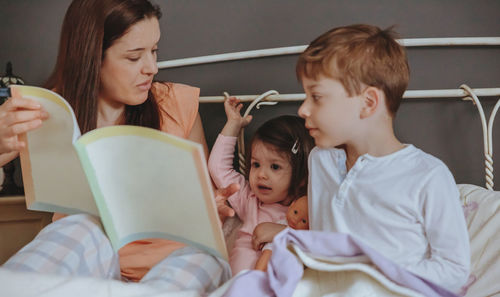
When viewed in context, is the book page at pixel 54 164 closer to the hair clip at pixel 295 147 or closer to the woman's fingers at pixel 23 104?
the woman's fingers at pixel 23 104

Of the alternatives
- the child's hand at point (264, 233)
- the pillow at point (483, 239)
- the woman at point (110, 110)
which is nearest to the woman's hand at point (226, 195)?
the woman at point (110, 110)

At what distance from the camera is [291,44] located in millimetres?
1673

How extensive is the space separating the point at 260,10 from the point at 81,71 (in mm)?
700

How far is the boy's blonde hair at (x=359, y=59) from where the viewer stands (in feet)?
3.28

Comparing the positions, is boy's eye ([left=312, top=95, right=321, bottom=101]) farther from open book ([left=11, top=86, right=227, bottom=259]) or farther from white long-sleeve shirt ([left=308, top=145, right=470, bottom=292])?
open book ([left=11, top=86, right=227, bottom=259])

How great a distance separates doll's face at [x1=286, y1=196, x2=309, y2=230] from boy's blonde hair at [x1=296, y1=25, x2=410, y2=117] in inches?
14.4

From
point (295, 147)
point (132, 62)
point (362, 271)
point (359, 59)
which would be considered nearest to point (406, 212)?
point (362, 271)

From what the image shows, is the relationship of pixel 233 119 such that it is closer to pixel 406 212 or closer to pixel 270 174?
pixel 270 174

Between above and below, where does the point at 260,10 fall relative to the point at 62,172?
above

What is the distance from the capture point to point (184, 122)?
1.50 meters

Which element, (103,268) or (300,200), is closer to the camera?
(103,268)

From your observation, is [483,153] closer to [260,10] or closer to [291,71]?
[291,71]

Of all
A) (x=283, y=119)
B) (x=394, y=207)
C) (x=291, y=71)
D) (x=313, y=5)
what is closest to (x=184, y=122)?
(x=283, y=119)

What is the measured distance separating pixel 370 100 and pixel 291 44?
708 mm
